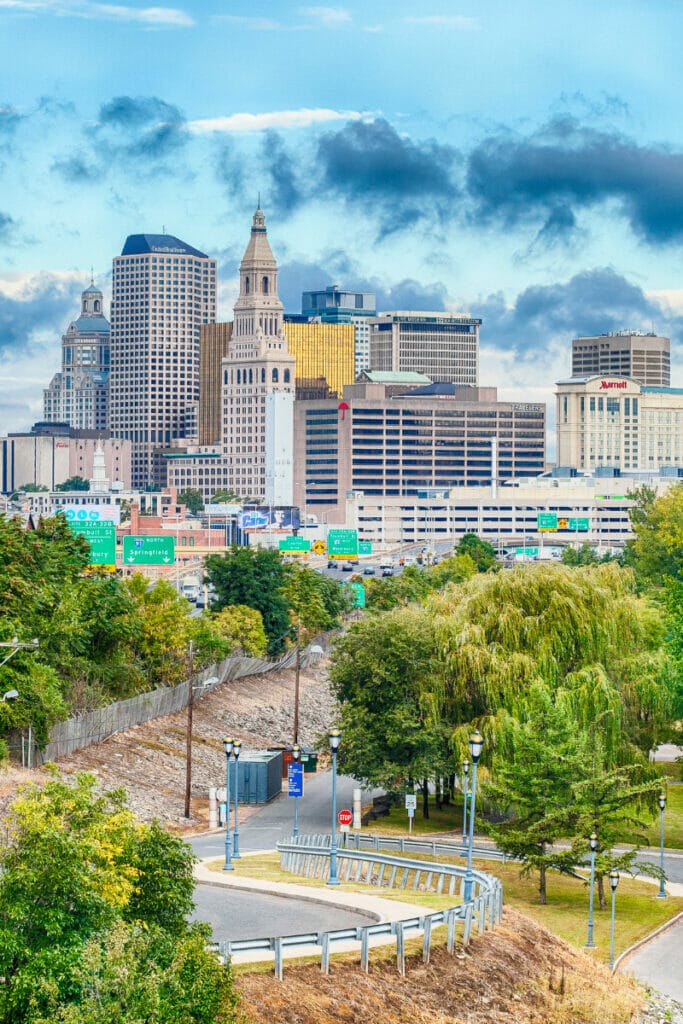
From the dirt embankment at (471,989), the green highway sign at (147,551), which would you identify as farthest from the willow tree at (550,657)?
the green highway sign at (147,551)

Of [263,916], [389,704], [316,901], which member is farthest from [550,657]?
[263,916]

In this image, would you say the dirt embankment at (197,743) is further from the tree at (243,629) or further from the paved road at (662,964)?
the paved road at (662,964)

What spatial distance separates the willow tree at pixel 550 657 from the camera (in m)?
69.6

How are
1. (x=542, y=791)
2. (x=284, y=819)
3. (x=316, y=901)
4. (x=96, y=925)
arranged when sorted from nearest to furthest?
(x=96, y=925) → (x=316, y=901) → (x=542, y=791) → (x=284, y=819)

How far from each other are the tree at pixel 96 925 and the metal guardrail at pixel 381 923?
157 cm

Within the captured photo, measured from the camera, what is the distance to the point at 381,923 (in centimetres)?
4300

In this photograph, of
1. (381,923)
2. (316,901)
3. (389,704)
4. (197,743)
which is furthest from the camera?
(197,743)

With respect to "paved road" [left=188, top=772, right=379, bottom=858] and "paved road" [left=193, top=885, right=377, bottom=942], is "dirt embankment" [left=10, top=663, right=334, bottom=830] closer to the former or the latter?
"paved road" [left=188, top=772, right=379, bottom=858]

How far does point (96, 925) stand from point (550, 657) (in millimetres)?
37806

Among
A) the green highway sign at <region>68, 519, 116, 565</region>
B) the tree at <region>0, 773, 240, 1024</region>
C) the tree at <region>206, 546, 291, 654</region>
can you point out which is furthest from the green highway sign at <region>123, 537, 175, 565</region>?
the tree at <region>0, 773, 240, 1024</region>

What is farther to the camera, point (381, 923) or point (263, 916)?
point (263, 916)

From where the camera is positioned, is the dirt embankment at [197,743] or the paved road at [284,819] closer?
the paved road at [284,819]

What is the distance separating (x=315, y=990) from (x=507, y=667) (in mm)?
32066

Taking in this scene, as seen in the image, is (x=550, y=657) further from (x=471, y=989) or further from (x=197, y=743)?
(x=471, y=989)
